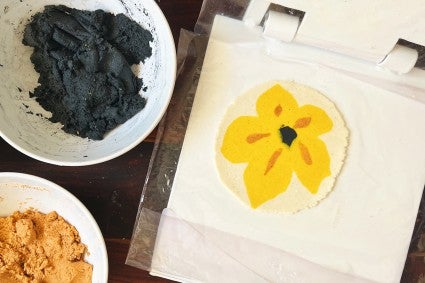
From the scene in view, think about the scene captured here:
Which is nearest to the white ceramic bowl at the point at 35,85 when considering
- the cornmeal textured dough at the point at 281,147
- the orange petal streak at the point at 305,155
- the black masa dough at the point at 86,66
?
the black masa dough at the point at 86,66

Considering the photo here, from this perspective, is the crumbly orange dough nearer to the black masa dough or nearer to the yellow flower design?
the black masa dough

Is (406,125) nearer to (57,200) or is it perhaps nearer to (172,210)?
(172,210)

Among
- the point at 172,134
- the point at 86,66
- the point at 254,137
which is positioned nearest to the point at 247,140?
the point at 254,137

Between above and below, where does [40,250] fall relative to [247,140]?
below

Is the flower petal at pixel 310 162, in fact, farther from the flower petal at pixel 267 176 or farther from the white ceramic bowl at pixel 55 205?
the white ceramic bowl at pixel 55 205

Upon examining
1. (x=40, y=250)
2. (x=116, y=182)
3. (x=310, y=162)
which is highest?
(x=310, y=162)

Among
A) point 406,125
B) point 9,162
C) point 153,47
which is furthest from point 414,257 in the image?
point 9,162

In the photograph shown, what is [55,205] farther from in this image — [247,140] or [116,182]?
[247,140]

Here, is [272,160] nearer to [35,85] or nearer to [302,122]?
[302,122]
